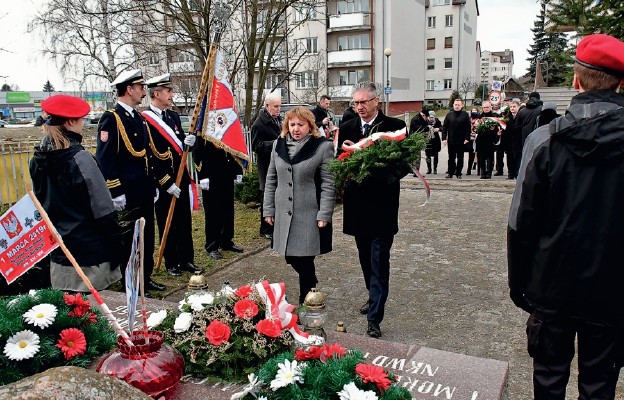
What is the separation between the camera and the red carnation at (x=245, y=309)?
3096mm

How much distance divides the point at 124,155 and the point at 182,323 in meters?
2.83

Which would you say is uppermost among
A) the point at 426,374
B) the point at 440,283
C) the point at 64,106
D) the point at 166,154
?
the point at 64,106

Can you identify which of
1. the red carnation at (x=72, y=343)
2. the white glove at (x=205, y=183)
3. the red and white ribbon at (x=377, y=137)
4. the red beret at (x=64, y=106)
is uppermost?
the red beret at (x=64, y=106)

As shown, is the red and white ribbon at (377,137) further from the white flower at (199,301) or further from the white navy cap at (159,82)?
the white navy cap at (159,82)

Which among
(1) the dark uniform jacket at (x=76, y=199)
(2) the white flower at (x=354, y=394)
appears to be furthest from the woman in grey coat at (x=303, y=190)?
(2) the white flower at (x=354, y=394)

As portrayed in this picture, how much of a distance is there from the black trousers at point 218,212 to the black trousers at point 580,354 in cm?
530

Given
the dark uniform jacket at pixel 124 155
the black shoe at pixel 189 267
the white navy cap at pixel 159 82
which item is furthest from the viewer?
the black shoe at pixel 189 267

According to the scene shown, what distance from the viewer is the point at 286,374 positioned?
2445mm

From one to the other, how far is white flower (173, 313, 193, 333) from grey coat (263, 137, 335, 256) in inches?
64.2

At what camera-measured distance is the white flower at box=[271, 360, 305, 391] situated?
2395mm

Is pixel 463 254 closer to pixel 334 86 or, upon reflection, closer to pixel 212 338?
pixel 212 338

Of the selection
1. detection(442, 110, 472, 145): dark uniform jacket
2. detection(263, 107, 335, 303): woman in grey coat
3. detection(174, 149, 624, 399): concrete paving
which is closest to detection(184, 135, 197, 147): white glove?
detection(174, 149, 624, 399): concrete paving

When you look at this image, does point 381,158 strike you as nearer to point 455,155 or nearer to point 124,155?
point 124,155

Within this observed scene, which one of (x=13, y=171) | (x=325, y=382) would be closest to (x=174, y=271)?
(x=325, y=382)
